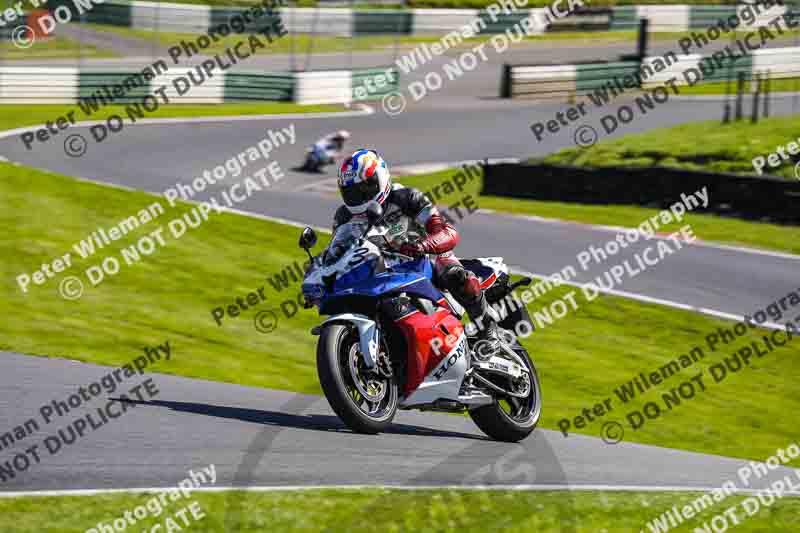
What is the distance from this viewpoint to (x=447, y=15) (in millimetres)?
55469

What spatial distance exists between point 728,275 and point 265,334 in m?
7.44

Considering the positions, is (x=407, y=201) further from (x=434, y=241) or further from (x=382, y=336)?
(x=382, y=336)

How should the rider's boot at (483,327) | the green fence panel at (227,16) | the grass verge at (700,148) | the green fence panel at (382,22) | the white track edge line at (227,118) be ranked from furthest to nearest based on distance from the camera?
1. the green fence panel at (382,22)
2. the green fence panel at (227,16)
3. the white track edge line at (227,118)
4. the grass verge at (700,148)
5. the rider's boot at (483,327)

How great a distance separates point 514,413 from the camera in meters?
8.88

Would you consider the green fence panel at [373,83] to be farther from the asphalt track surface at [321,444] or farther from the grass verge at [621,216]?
the asphalt track surface at [321,444]

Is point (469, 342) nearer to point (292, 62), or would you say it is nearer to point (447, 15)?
point (292, 62)

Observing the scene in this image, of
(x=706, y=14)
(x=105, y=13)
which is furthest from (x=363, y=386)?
(x=706, y=14)

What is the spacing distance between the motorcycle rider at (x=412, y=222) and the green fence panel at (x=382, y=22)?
144ft

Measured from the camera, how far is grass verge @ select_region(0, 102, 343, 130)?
31328mm

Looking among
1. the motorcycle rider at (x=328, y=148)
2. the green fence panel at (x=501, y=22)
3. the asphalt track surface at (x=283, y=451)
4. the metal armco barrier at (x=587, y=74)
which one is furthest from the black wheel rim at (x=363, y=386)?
the green fence panel at (x=501, y=22)

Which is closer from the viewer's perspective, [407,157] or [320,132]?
[407,157]

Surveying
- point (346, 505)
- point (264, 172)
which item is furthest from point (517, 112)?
point (346, 505)

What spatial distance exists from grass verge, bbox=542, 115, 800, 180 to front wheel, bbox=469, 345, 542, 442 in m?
13.7

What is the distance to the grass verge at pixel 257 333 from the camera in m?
11.7
